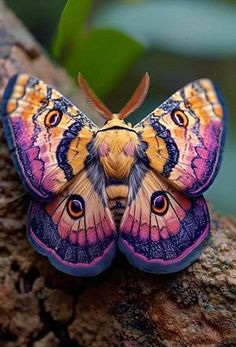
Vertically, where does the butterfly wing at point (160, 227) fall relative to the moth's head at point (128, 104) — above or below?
below

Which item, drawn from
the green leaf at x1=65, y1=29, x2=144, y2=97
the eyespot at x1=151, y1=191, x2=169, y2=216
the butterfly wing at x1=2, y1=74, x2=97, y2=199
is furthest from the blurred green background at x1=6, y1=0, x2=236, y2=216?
the eyespot at x1=151, y1=191, x2=169, y2=216

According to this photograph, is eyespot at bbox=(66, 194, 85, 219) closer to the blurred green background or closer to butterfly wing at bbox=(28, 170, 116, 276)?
butterfly wing at bbox=(28, 170, 116, 276)

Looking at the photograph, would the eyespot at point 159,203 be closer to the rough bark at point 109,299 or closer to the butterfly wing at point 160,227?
the butterfly wing at point 160,227

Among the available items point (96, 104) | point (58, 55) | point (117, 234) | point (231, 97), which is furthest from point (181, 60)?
point (117, 234)

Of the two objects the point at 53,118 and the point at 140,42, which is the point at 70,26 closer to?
the point at 140,42

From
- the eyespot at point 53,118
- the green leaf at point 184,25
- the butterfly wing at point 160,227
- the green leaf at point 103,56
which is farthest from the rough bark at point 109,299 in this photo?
the green leaf at point 184,25
